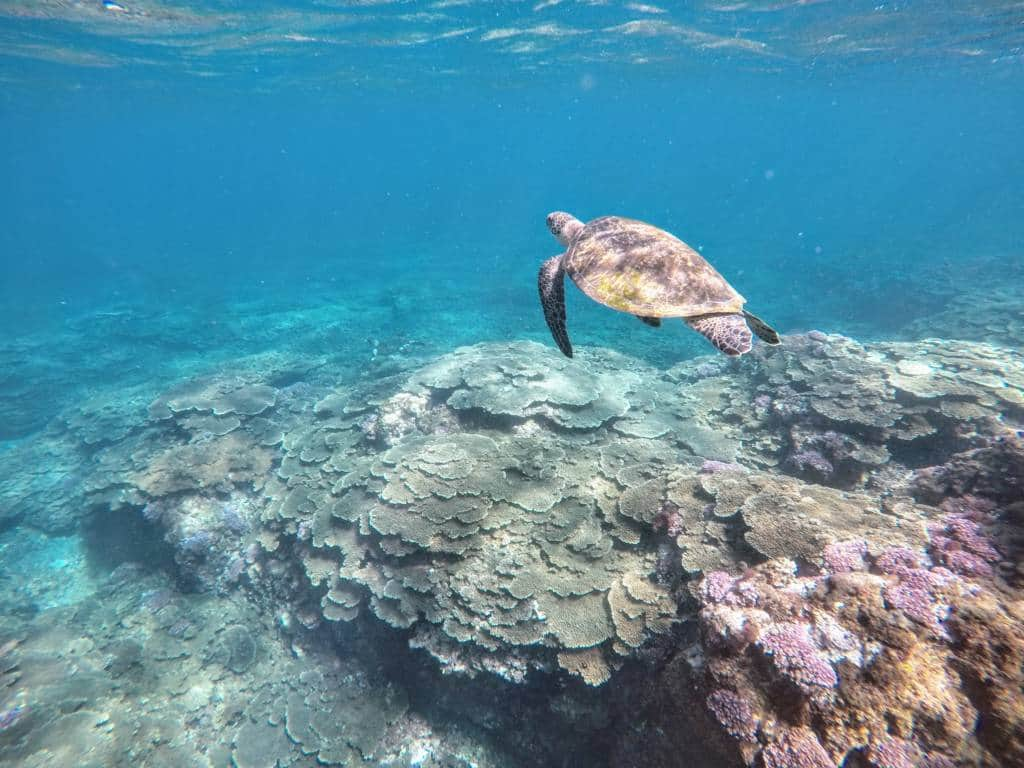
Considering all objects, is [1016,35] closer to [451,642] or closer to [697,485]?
[697,485]

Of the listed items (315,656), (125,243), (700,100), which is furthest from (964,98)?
(125,243)

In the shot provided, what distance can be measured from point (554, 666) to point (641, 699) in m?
1.03

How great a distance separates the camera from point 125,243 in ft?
214

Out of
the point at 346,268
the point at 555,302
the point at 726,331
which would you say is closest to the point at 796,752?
the point at 726,331

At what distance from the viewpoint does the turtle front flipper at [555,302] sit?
16.9 ft

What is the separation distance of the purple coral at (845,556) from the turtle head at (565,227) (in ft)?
15.4

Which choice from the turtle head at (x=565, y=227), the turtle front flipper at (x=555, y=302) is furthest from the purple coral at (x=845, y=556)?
the turtle head at (x=565, y=227)

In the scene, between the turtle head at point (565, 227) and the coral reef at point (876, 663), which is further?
the turtle head at point (565, 227)

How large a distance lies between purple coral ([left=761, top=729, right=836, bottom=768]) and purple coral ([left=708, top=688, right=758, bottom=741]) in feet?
0.48

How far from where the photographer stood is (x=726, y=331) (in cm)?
424

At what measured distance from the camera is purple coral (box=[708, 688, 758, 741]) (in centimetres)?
273

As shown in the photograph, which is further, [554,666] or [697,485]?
[697,485]

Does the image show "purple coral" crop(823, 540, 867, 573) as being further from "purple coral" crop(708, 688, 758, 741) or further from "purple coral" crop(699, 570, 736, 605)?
"purple coral" crop(708, 688, 758, 741)

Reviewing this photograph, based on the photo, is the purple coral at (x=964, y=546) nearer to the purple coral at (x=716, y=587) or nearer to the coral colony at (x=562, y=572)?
the coral colony at (x=562, y=572)
